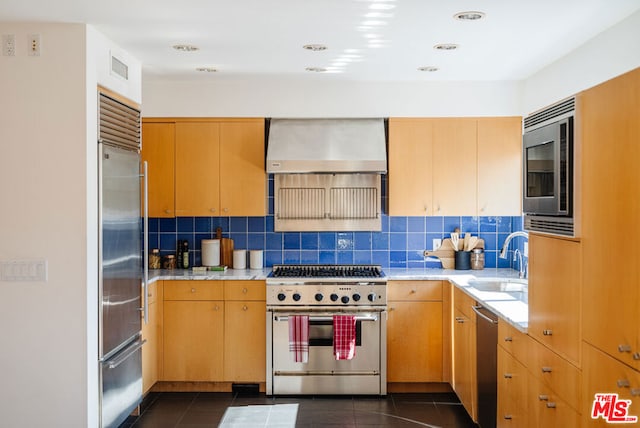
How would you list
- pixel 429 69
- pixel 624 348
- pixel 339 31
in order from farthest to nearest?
pixel 429 69, pixel 339 31, pixel 624 348

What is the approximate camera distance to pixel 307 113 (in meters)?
5.07

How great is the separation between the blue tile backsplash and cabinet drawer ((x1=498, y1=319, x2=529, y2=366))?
6.72ft

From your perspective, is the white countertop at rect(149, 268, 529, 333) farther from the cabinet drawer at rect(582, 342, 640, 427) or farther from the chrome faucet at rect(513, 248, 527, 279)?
the cabinet drawer at rect(582, 342, 640, 427)

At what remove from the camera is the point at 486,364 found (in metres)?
3.68

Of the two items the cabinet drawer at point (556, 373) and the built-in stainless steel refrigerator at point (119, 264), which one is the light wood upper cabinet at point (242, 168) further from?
the cabinet drawer at point (556, 373)

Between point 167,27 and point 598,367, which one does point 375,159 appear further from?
point 598,367

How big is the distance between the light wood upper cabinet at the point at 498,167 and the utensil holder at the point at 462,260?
1.35 feet

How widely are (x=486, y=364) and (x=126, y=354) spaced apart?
228cm

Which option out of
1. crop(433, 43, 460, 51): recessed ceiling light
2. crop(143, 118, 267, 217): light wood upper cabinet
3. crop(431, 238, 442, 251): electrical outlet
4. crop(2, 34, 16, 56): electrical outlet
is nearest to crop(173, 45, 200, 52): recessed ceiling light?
crop(2, 34, 16, 56): electrical outlet

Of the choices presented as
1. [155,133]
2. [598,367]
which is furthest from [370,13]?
[155,133]

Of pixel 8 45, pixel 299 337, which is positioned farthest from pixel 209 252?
pixel 8 45

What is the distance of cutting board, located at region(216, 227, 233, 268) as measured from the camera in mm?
5379

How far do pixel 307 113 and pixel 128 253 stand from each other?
199 centimetres

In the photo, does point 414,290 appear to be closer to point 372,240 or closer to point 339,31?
point 372,240
